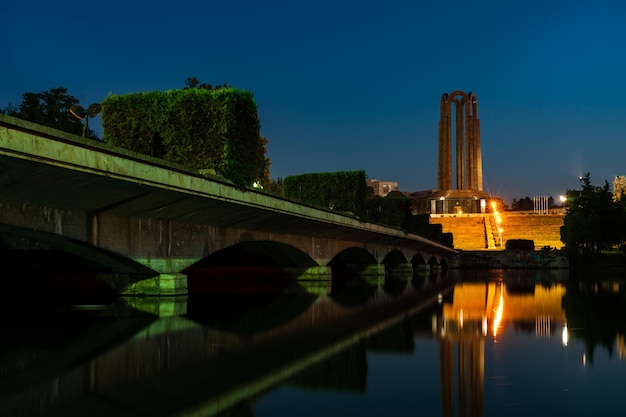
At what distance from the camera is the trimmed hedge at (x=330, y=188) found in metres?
39.8

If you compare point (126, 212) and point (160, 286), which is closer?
point (126, 212)

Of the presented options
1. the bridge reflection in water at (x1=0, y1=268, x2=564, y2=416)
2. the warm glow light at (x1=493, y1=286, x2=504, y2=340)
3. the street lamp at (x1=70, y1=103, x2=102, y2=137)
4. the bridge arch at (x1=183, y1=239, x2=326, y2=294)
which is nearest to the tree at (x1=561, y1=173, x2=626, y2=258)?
the bridge arch at (x1=183, y1=239, x2=326, y2=294)

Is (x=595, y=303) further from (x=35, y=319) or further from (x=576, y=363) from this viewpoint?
(x=35, y=319)

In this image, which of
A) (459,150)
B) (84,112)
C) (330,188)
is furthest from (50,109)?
(459,150)

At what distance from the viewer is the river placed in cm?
652

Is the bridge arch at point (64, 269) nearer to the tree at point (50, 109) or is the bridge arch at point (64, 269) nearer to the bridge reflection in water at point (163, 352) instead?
the bridge reflection in water at point (163, 352)

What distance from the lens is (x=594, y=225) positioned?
199ft

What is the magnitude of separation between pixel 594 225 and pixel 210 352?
190 feet

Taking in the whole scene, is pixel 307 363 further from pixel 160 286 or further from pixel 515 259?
pixel 515 259

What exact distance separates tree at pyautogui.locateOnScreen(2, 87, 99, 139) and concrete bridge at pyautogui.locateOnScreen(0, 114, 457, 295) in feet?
95.6

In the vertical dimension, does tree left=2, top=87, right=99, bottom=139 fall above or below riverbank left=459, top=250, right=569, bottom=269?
above

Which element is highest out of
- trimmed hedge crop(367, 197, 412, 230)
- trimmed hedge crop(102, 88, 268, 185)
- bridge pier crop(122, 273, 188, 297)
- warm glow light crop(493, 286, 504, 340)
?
trimmed hedge crop(102, 88, 268, 185)

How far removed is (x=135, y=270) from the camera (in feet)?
60.8

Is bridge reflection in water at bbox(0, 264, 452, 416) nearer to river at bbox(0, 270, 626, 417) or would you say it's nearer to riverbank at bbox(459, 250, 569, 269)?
river at bbox(0, 270, 626, 417)
